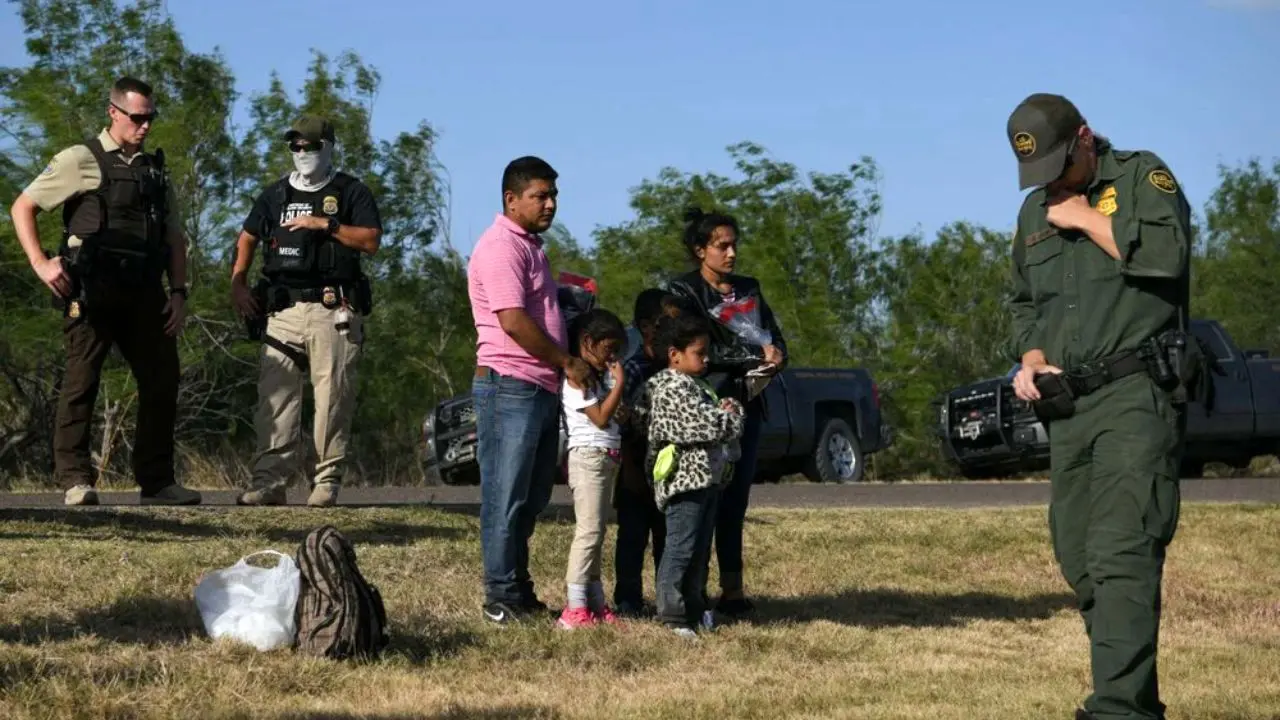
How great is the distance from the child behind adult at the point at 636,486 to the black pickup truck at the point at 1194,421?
14.7 m

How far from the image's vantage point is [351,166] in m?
33.5

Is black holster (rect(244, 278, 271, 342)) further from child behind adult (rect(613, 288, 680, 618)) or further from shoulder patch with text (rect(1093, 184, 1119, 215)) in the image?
shoulder patch with text (rect(1093, 184, 1119, 215))

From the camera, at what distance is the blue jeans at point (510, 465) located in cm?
860

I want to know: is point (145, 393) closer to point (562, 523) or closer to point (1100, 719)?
point (562, 523)

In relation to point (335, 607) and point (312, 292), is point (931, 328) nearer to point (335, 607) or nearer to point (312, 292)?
point (312, 292)

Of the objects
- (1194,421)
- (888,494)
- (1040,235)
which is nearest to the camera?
(1040,235)

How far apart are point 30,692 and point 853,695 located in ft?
9.63

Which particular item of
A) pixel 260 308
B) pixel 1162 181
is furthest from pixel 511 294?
pixel 260 308

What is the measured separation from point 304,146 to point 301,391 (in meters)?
1.42

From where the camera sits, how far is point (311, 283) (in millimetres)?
11164

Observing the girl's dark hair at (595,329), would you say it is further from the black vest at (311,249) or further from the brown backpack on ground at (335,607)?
the black vest at (311,249)

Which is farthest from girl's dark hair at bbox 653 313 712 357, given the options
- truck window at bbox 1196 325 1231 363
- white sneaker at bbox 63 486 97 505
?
truck window at bbox 1196 325 1231 363

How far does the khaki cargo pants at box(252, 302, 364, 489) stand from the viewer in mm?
11172

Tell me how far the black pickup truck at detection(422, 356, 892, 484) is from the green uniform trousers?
47.9ft
